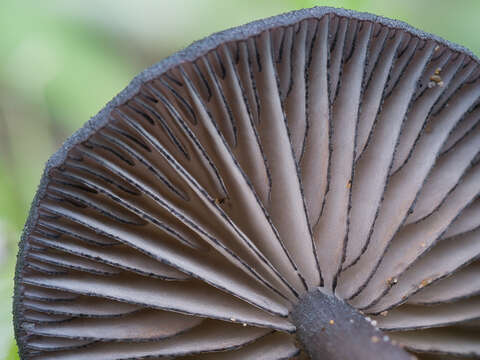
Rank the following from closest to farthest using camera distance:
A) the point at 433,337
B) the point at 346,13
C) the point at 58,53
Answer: the point at 346,13 < the point at 433,337 < the point at 58,53

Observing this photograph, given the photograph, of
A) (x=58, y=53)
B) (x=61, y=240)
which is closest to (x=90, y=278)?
(x=61, y=240)

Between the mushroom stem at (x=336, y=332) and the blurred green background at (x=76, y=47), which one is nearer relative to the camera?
the mushroom stem at (x=336, y=332)

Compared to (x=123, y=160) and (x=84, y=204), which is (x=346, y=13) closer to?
(x=123, y=160)

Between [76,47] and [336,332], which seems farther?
[76,47]

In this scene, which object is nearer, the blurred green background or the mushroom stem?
the mushroom stem

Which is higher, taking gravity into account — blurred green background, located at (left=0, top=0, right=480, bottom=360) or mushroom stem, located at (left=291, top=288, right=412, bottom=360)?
blurred green background, located at (left=0, top=0, right=480, bottom=360)
